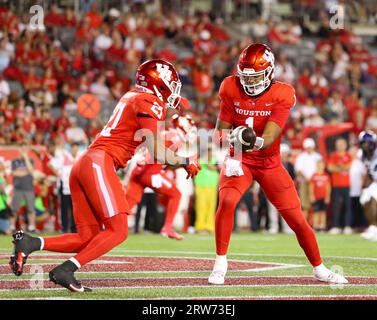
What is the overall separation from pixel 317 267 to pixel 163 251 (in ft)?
12.6

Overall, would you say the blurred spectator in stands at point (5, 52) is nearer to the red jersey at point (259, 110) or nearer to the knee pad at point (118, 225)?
the red jersey at point (259, 110)

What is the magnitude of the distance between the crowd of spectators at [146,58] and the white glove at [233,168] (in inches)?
327

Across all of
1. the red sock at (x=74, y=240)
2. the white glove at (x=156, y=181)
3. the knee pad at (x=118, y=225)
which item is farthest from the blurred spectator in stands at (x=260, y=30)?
the knee pad at (x=118, y=225)

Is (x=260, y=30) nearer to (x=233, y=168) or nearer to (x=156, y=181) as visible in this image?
(x=156, y=181)

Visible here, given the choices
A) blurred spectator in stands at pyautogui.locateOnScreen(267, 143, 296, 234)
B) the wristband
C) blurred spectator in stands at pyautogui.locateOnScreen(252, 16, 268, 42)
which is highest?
blurred spectator in stands at pyautogui.locateOnScreen(252, 16, 268, 42)

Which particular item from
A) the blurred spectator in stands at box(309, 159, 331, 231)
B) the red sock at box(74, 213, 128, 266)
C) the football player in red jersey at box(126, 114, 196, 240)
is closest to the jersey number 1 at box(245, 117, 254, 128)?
the red sock at box(74, 213, 128, 266)

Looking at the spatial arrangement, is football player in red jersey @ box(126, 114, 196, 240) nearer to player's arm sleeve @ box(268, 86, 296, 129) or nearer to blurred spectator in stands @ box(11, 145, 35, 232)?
blurred spectator in stands @ box(11, 145, 35, 232)

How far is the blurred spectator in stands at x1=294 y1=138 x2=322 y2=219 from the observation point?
1744 cm

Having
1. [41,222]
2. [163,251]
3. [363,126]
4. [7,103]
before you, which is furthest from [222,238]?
[363,126]

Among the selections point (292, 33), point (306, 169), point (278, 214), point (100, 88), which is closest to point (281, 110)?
point (278, 214)

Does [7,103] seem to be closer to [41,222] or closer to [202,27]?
[41,222]

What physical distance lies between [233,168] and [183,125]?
6.43 m

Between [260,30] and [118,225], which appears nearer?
[118,225]

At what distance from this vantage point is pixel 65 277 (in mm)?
6707
